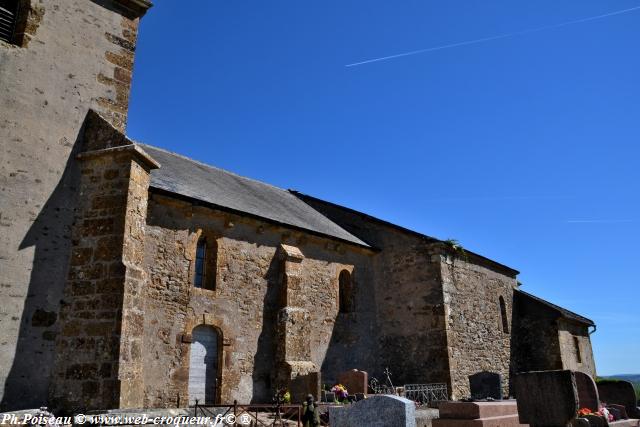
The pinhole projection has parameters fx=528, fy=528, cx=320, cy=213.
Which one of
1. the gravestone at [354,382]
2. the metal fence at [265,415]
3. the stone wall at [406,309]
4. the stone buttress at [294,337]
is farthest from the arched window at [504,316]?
the metal fence at [265,415]

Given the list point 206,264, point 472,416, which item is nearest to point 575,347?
point 472,416

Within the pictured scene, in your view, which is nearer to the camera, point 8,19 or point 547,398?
point 547,398

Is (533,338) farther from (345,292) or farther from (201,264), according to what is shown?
(201,264)

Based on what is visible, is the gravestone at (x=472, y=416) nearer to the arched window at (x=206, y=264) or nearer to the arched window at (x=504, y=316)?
the arched window at (x=206, y=264)

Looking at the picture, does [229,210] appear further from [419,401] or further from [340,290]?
[419,401]

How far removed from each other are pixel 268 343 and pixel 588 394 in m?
8.56

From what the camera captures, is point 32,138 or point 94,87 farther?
point 94,87

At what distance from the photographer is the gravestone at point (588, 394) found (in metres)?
10.7

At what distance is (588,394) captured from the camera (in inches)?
430

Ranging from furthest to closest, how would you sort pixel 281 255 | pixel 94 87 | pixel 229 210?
pixel 281 255 < pixel 229 210 < pixel 94 87

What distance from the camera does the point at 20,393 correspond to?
7.73 meters

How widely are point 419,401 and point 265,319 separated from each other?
5751 millimetres

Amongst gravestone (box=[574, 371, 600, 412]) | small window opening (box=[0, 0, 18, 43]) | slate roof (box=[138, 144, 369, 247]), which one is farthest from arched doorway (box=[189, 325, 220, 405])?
gravestone (box=[574, 371, 600, 412])

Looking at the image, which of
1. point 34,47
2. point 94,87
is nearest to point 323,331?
point 94,87
